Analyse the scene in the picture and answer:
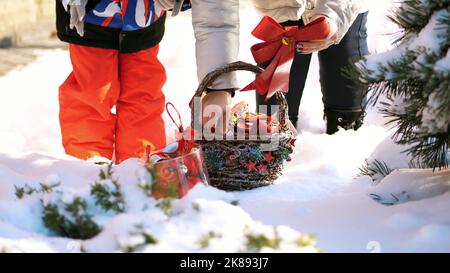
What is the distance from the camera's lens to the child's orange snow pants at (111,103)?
2.56 meters

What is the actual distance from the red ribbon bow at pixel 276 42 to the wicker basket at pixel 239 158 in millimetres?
49

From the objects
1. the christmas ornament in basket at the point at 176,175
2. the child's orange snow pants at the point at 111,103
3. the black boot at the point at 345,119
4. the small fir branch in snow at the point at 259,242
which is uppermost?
the small fir branch in snow at the point at 259,242

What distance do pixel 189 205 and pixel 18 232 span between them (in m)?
0.29

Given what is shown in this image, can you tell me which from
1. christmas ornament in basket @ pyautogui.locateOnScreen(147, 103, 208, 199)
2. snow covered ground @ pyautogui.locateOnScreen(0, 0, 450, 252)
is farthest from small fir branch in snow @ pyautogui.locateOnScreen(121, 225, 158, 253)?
christmas ornament in basket @ pyautogui.locateOnScreen(147, 103, 208, 199)

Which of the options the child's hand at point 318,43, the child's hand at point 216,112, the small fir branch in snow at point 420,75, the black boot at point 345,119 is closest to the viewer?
the small fir branch in snow at point 420,75

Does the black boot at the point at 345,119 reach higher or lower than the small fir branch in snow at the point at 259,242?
lower

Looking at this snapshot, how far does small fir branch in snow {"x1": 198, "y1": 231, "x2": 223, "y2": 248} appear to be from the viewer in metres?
1.07

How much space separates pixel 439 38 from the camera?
130 cm

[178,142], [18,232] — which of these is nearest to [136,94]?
[178,142]

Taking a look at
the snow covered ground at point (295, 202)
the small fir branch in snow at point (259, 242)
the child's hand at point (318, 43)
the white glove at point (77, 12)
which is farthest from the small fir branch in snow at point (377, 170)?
the white glove at point (77, 12)

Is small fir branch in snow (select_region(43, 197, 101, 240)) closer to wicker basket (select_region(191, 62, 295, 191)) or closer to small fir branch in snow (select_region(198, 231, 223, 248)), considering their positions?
small fir branch in snow (select_region(198, 231, 223, 248))

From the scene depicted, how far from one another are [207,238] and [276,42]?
1266 mm

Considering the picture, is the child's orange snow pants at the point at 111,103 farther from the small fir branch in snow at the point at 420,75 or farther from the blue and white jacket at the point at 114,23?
the small fir branch in snow at the point at 420,75
